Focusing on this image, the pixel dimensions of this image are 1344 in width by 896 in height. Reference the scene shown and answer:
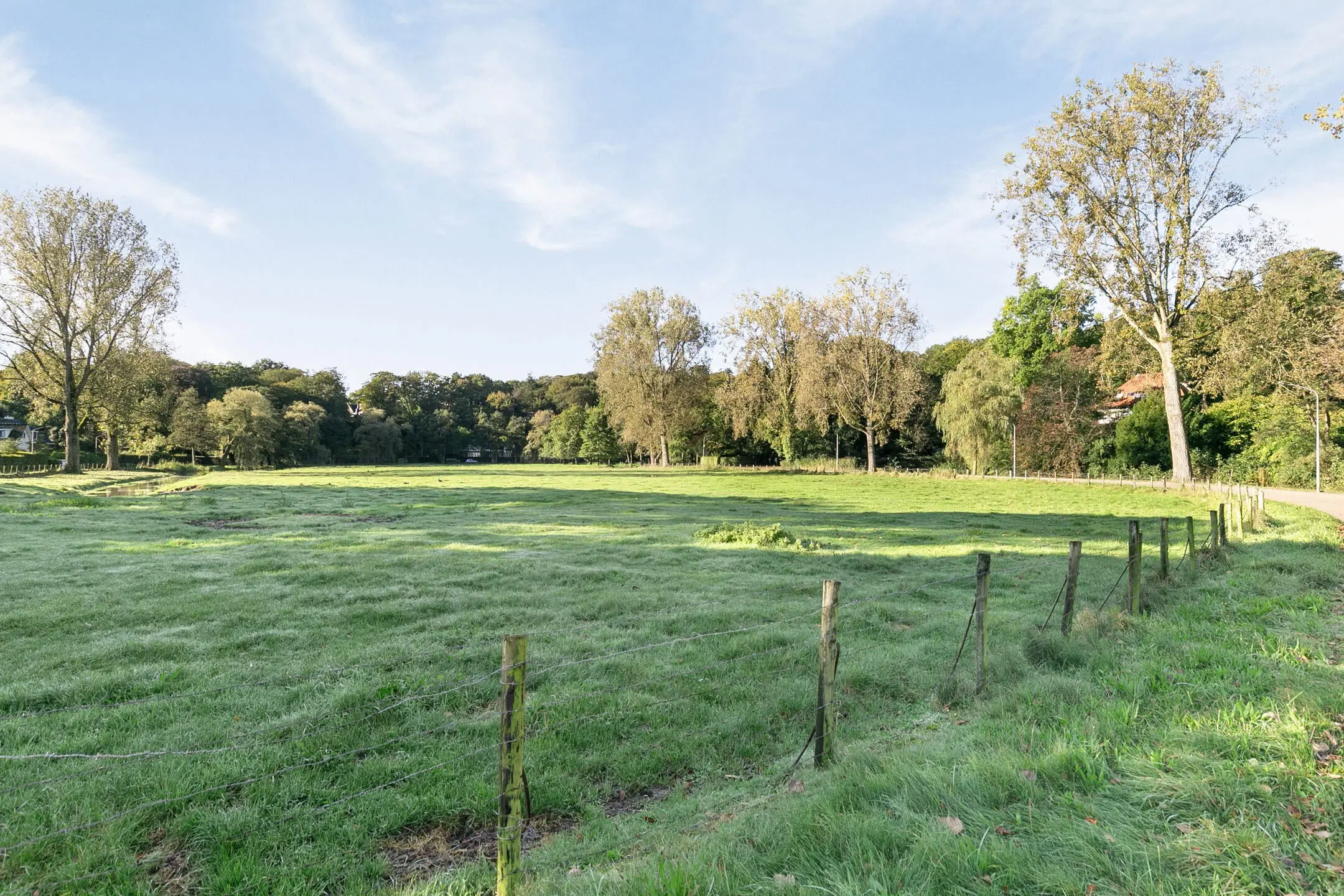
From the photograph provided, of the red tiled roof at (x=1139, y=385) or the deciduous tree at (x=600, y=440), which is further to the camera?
the deciduous tree at (x=600, y=440)

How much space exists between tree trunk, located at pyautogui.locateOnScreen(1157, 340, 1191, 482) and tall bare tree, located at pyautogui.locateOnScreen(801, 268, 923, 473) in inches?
715

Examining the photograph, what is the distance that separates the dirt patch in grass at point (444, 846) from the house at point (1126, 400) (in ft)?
177

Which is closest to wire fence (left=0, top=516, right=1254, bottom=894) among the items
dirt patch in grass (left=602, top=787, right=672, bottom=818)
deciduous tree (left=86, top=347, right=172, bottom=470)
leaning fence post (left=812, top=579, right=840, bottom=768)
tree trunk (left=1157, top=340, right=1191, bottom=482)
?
leaning fence post (left=812, top=579, right=840, bottom=768)

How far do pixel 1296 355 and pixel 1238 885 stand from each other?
36864mm

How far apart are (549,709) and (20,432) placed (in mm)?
107215

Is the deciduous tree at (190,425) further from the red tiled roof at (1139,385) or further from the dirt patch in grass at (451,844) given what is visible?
the red tiled roof at (1139,385)

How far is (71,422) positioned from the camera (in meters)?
39.9

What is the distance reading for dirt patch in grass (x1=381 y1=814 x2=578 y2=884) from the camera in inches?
157

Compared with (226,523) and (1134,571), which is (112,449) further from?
(1134,571)

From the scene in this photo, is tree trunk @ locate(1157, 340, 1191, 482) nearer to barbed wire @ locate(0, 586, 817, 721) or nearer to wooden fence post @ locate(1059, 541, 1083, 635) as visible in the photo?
barbed wire @ locate(0, 586, 817, 721)

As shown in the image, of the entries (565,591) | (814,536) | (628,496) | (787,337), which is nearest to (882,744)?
(565,591)

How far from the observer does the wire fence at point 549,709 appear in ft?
14.1

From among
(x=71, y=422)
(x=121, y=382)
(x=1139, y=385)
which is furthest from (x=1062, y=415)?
(x=71, y=422)

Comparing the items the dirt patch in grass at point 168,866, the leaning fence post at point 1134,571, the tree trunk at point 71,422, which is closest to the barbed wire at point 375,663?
the dirt patch in grass at point 168,866
